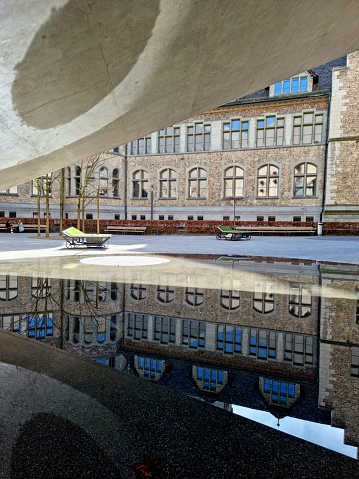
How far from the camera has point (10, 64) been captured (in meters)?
2.87

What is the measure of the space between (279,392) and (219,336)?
1.25 m

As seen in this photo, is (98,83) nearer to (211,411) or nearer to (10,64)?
(10,64)

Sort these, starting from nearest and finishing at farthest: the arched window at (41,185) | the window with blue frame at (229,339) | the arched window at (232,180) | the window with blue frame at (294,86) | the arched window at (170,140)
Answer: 1. the window with blue frame at (229,339)
2. the arched window at (41,185)
3. the window with blue frame at (294,86)
4. the arched window at (232,180)
5. the arched window at (170,140)

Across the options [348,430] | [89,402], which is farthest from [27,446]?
[348,430]

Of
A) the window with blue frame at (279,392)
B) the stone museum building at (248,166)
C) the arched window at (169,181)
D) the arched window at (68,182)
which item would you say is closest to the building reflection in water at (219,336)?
the window with blue frame at (279,392)

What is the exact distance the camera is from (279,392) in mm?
2701

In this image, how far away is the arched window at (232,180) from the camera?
31303 millimetres

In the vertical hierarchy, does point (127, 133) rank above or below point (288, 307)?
above

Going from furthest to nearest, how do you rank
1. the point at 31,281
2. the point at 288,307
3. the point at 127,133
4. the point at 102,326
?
the point at 31,281 → the point at 127,133 → the point at 288,307 → the point at 102,326

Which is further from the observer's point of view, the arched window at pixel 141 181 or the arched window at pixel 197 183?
the arched window at pixel 141 181

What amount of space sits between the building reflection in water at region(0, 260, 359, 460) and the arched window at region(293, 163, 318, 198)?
24.6 metres

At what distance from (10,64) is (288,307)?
454cm

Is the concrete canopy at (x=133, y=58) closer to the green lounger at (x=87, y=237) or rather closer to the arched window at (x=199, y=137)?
the green lounger at (x=87, y=237)

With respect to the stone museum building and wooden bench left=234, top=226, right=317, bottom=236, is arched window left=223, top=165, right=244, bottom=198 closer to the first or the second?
the stone museum building
